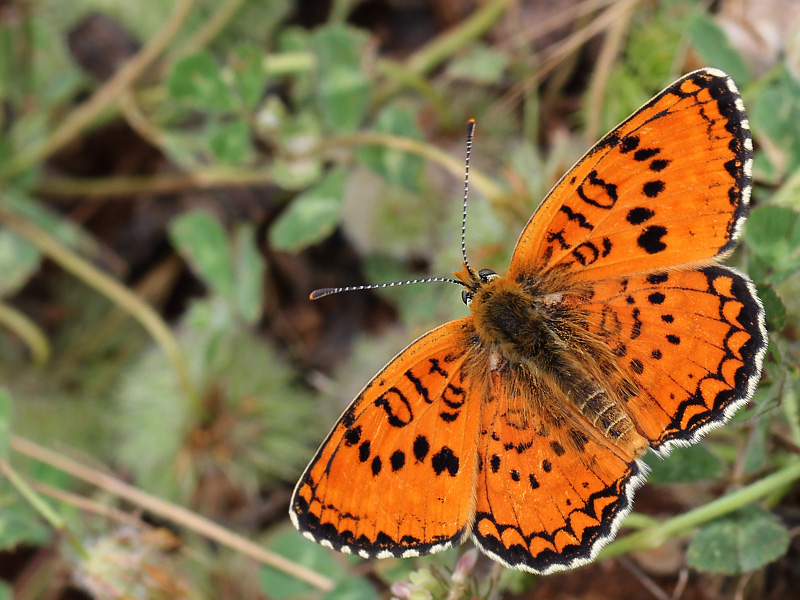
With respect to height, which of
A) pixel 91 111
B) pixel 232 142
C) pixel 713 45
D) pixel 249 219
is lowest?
pixel 249 219

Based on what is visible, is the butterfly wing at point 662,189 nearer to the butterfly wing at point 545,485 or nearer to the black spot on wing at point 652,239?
the black spot on wing at point 652,239

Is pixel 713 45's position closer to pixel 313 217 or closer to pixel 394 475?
pixel 313 217

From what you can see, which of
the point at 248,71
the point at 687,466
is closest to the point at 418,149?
the point at 248,71

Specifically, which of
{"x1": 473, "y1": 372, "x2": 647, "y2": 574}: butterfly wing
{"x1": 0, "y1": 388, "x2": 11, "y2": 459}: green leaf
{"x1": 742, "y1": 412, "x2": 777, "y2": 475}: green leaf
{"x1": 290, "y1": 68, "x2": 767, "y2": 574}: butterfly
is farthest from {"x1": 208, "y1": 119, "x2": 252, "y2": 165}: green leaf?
{"x1": 742, "y1": 412, "x2": 777, "y2": 475}: green leaf

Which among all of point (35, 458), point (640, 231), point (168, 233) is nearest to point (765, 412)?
point (640, 231)

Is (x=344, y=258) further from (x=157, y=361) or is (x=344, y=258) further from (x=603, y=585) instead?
(x=603, y=585)

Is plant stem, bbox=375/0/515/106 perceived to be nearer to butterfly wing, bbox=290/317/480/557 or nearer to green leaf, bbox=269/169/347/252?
green leaf, bbox=269/169/347/252

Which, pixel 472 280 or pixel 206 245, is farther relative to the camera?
pixel 206 245
